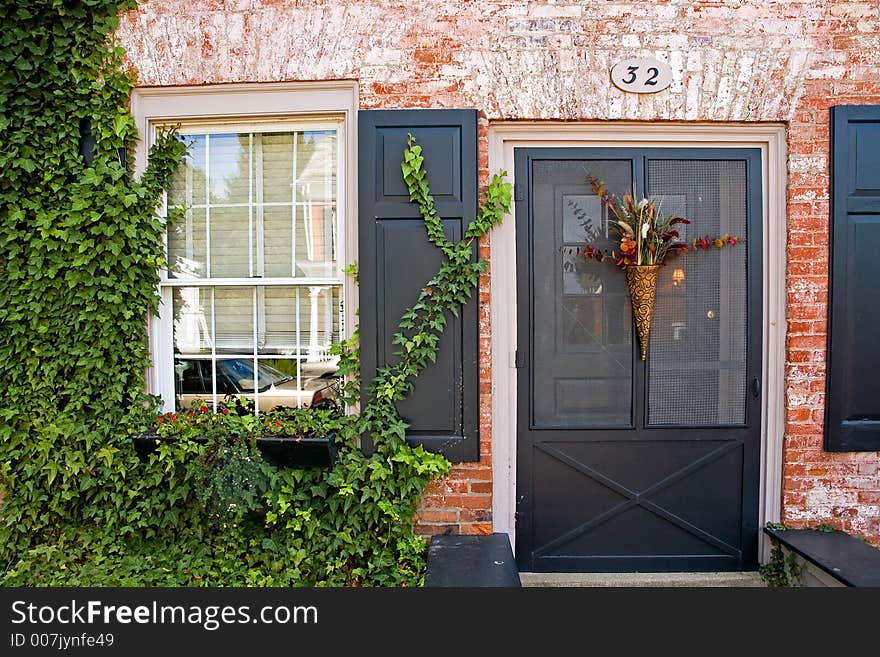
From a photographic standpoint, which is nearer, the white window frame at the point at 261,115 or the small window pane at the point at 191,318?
the white window frame at the point at 261,115

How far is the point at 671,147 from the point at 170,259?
3339mm

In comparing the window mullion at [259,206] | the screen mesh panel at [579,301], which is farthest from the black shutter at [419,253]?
the window mullion at [259,206]

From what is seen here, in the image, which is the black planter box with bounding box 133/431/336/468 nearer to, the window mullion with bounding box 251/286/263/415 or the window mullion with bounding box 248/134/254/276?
the window mullion with bounding box 251/286/263/415

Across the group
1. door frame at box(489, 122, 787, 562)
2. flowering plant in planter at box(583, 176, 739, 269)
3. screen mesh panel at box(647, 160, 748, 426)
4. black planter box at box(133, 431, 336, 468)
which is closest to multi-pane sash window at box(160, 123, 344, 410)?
black planter box at box(133, 431, 336, 468)

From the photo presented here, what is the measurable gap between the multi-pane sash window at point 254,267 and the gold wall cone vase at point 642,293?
6.07ft

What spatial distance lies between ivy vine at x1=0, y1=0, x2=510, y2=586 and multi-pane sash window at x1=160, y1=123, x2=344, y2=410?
20 centimetres

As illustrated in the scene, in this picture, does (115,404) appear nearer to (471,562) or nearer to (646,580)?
(471,562)

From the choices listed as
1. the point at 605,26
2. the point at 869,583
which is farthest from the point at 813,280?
the point at 605,26

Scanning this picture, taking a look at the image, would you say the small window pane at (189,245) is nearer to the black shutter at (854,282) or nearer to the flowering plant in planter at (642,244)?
the flowering plant in planter at (642,244)

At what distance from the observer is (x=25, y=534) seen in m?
3.00

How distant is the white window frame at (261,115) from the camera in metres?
2.96

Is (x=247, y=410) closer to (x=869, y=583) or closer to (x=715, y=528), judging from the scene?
(x=715, y=528)

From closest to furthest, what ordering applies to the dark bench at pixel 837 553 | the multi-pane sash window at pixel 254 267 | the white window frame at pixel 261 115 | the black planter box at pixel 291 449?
1. the dark bench at pixel 837 553
2. the black planter box at pixel 291 449
3. the white window frame at pixel 261 115
4. the multi-pane sash window at pixel 254 267

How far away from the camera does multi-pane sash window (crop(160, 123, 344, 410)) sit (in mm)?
3104
